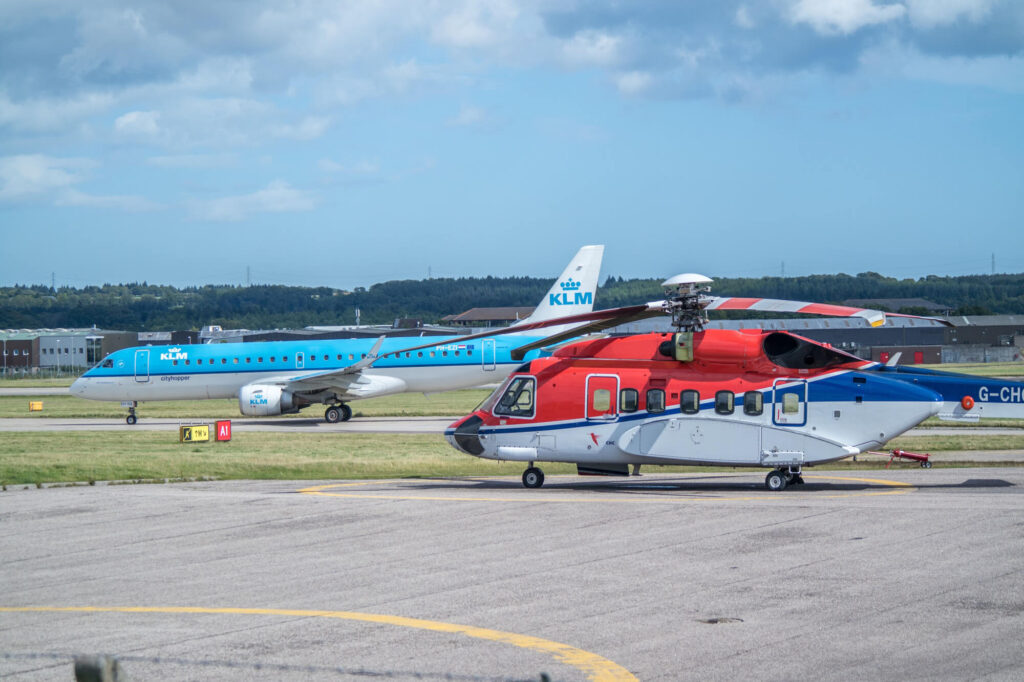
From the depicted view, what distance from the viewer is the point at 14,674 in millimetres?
8492

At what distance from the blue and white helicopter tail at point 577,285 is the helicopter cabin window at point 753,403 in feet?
81.9

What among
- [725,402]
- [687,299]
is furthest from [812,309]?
[725,402]

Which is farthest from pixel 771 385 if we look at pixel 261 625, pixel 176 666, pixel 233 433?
pixel 233 433

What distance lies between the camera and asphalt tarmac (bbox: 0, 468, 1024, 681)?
28.5ft

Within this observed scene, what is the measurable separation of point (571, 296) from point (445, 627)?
3459 centimetres

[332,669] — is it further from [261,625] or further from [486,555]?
[486,555]

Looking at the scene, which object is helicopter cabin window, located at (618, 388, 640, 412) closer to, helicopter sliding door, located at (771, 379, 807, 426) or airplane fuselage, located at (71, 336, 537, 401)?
helicopter sliding door, located at (771, 379, 807, 426)

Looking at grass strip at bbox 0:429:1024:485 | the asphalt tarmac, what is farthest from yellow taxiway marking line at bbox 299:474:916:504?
grass strip at bbox 0:429:1024:485

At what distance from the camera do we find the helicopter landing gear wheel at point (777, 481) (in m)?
19.1

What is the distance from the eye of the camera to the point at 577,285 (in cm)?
4391

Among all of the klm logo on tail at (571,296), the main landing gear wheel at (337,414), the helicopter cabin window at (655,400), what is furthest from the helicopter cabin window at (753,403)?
the main landing gear wheel at (337,414)

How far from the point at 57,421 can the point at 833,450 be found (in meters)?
38.7

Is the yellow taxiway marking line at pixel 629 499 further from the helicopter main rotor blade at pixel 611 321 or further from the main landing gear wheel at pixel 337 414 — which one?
the main landing gear wheel at pixel 337 414

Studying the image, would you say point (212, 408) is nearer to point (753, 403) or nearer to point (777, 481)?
point (777, 481)
